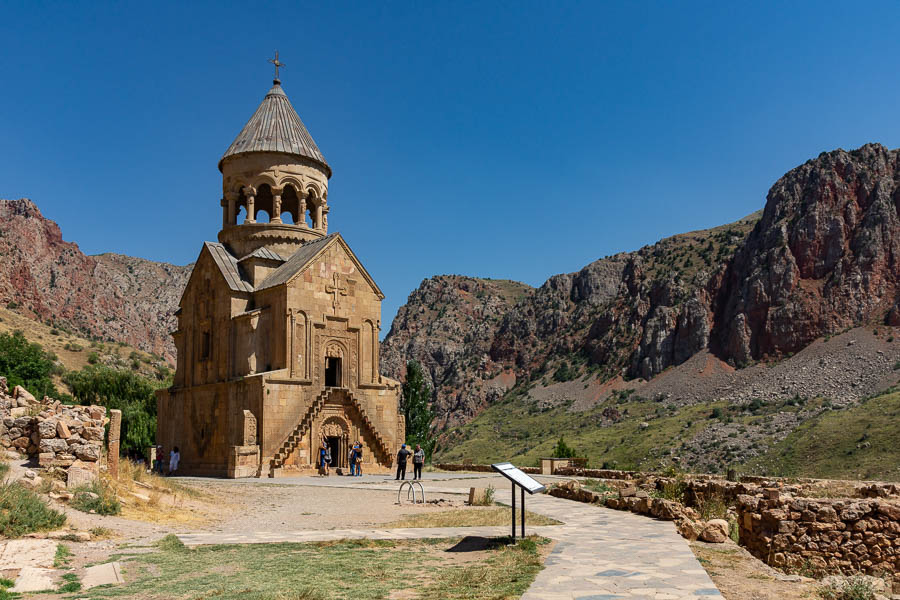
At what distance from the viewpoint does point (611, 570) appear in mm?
8523

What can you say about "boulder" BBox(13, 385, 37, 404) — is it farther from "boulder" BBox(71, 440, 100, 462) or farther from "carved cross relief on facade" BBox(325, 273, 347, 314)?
"carved cross relief on facade" BBox(325, 273, 347, 314)

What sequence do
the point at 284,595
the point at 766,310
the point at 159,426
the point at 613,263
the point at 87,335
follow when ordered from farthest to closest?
1. the point at 613,263
2. the point at 87,335
3. the point at 766,310
4. the point at 159,426
5. the point at 284,595

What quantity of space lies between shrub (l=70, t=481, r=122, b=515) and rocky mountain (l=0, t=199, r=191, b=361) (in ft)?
277

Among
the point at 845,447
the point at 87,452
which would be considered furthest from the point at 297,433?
the point at 845,447

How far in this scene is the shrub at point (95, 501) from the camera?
12570 millimetres

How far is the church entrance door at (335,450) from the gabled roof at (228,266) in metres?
7.23

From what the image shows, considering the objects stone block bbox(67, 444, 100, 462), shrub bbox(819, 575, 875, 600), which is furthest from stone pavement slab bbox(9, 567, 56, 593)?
shrub bbox(819, 575, 875, 600)

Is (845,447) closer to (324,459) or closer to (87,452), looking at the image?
(324,459)

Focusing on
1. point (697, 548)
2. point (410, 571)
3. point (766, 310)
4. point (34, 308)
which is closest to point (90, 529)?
point (410, 571)

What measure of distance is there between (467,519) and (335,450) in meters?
17.9

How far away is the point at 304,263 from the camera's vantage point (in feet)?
103

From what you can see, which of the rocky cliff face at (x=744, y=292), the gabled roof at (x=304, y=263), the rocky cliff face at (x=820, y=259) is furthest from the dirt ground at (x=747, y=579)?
the rocky cliff face at (x=820, y=259)

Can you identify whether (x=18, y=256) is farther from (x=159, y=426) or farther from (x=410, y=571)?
(x=410, y=571)

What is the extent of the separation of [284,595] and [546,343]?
372ft
